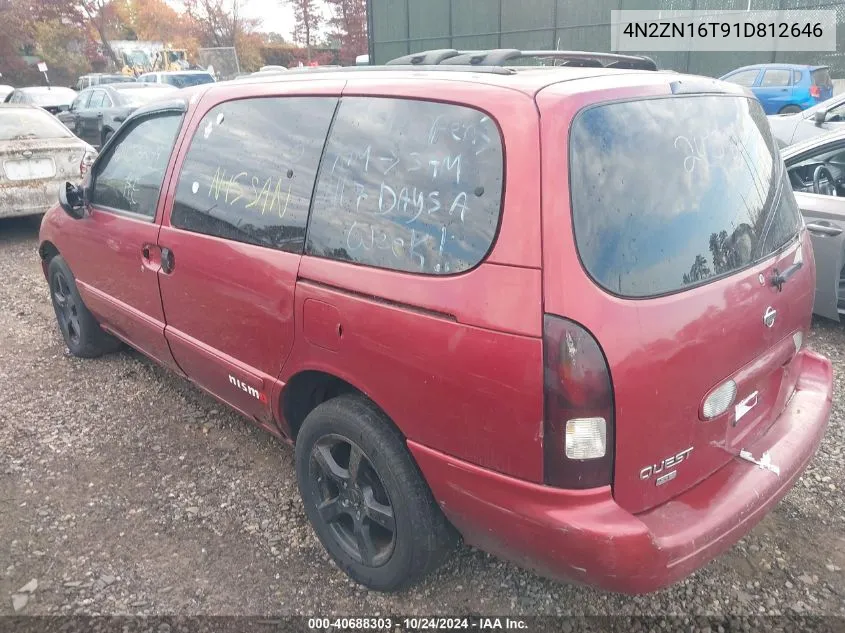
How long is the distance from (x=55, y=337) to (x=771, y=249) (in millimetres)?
4760

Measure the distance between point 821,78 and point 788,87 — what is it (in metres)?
1.14

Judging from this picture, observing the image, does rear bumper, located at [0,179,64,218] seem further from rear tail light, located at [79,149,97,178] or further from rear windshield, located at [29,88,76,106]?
rear windshield, located at [29,88,76,106]

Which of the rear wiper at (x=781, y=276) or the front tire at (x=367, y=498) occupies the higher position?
the rear wiper at (x=781, y=276)

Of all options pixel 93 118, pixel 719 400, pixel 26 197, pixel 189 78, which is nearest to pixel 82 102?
pixel 93 118

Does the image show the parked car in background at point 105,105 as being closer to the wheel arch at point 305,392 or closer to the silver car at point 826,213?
the silver car at point 826,213

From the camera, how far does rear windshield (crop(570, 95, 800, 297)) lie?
1728mm

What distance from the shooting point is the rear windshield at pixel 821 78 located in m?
14.7

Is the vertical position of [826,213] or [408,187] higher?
[408,187]

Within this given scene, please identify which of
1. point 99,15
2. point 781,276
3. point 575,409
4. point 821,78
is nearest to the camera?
point 575,409

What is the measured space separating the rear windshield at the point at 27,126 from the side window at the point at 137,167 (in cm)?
453

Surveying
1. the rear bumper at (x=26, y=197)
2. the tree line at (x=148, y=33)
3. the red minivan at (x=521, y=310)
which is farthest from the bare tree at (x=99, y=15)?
the red minivan at (x=521, y=310)

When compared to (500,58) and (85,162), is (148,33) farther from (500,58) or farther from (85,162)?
(500,58)

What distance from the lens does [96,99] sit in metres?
14.7

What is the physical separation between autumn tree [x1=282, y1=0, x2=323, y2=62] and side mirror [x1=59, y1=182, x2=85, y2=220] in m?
42.9
